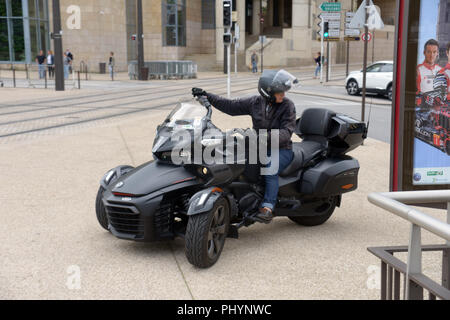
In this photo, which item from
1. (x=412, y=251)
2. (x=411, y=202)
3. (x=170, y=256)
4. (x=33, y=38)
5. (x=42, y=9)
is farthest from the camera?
(x=42, y=9)

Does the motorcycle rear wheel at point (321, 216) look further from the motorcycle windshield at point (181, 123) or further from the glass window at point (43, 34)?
the glass window at point (43, 34)

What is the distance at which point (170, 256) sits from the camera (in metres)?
4.54

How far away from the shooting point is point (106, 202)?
14.5 feet

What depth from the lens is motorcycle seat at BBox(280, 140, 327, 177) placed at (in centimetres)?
504

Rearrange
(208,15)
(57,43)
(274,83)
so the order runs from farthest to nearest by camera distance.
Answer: (208,15) → (57,43) → (274,83)

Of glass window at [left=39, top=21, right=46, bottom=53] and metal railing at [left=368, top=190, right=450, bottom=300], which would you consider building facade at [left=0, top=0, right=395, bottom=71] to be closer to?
glass window at [left=39, top=21, right=46, bottom=53]

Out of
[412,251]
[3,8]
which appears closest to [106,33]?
[3,8]

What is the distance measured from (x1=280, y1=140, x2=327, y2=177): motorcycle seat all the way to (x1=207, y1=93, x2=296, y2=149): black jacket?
0.63 ft

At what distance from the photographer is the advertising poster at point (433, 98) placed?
13.3ft

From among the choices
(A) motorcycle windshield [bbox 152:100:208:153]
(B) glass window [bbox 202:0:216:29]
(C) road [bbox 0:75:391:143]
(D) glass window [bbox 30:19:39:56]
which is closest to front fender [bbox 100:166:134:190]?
(A) motorcycle windshield [bbox 152:100:208:153]

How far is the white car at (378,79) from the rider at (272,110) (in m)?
17.1

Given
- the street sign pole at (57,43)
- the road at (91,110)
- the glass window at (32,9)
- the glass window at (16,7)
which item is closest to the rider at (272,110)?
the road at (91,110)

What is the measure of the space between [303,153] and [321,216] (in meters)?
0.72

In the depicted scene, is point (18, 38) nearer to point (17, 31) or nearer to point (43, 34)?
point (17, 31)
